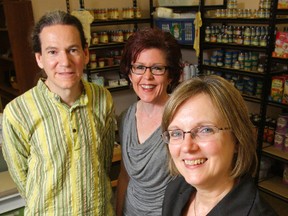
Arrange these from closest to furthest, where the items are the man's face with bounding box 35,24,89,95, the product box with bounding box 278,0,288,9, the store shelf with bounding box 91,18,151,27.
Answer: the man's face with bounding box 35,24,89,95 < the product box with bounding box 278,0,288,9 < the store shelf with bounding box 91,18,151,27

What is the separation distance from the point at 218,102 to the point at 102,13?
2474 millimetres

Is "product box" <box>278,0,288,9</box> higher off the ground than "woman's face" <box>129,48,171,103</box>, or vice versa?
"product box" <box>278,0,288,9</box>

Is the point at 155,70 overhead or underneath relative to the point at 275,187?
overhead

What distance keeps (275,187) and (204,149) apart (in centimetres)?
233

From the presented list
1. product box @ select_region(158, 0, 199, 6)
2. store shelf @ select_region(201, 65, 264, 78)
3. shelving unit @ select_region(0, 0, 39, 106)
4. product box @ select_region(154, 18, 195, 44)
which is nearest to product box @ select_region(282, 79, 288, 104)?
store shelf @ select_region(201, 65, 264, 78)

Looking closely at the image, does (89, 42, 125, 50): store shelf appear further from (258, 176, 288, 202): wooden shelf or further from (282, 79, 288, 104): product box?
(258, 176, 288, 202): wooden shelf

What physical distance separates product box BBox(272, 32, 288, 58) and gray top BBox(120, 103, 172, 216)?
5.34ft

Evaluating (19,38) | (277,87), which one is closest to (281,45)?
(277,87)

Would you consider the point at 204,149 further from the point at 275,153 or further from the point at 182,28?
the point at 182,28

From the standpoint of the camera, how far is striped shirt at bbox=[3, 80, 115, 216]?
1.15m

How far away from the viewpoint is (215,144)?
809mm

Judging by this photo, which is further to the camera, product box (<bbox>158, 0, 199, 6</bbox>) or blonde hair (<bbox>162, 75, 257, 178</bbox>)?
product box (<bbox>158, 0, 199, 6</bbox>)

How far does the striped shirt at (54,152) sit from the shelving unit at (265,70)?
1.80 meters

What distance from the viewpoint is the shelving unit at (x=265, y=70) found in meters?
2.43
